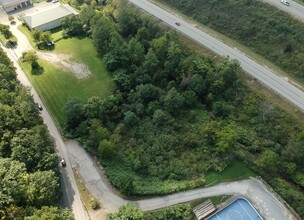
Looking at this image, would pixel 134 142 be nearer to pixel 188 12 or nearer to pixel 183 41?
pixel 183 41

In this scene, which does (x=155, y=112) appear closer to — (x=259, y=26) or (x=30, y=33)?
(x=259, y=26)

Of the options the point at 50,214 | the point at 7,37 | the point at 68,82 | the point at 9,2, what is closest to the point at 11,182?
the point at 50,214

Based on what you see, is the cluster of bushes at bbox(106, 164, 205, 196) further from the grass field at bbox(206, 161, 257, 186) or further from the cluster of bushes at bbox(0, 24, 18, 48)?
the cluster of bushes at bbox(0, 24, 18, 48)

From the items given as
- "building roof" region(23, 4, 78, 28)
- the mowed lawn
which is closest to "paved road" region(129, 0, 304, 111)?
"building roof" region(23, 4, 78, 28)

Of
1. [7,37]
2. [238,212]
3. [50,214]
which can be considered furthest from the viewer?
[7,37]

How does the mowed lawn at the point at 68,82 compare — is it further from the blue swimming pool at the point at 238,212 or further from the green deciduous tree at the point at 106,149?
the blue swimming pool at the point at 238,212

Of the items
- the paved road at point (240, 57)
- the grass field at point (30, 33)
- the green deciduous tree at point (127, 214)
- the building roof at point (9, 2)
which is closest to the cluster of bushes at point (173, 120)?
the paved road at point (240, 57)

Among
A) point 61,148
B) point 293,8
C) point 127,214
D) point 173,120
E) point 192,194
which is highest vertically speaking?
point 293,8

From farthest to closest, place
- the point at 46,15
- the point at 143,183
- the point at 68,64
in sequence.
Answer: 1. the point at 46,15
2. the point at 68,64
3. the point at 143,183
